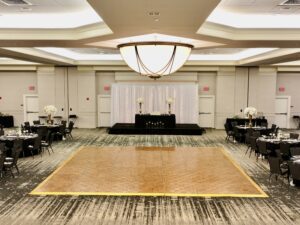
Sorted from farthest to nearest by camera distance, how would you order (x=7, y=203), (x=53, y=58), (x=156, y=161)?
(x=53, y=58) < (x=156, y=161) < (x=7, y=203)

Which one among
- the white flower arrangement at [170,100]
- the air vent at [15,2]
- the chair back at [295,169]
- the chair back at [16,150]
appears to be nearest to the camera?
the air vent at [15,2]

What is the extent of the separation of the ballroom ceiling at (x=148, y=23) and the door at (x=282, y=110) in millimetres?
12503

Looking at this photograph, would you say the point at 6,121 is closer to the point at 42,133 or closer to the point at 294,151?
the point at 42,133

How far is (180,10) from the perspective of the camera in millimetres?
5066

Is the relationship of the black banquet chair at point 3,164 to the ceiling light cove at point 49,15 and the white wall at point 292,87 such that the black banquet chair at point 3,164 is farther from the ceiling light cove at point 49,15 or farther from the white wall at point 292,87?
the white wall at point 292,87

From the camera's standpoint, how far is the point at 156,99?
19828 millimetres

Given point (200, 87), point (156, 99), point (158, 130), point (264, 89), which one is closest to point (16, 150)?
point (158, 130)

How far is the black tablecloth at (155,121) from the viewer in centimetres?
1806

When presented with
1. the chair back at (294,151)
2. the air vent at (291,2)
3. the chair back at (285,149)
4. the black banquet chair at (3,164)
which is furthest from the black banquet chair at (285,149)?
the black banquet chair at (3,164)

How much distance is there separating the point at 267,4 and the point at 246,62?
35.3ft

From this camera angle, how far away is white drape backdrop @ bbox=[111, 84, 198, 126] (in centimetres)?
1969

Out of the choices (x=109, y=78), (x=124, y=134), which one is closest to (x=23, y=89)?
(x=109, y=78)

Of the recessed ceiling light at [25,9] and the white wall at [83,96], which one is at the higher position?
the recessed ceiling light at [25,9]

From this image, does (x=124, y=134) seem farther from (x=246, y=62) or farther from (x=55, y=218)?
(x=55, y=218)
